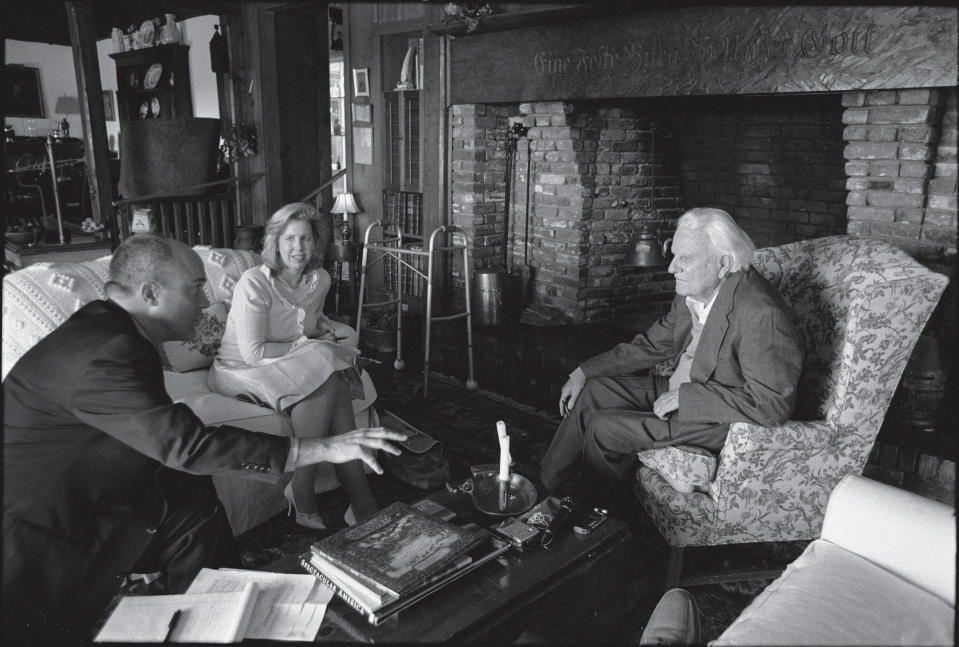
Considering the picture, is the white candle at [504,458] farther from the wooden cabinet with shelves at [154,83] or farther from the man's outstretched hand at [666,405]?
the wooden cabinet with shelves at [154,83]

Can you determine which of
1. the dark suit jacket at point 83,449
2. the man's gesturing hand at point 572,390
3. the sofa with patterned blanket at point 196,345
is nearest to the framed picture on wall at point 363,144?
the sofa with patterned blanket at point 196,345

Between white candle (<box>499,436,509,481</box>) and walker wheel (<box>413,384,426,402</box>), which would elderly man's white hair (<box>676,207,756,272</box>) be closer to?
white candle (<box>499,436,509,481</box>)

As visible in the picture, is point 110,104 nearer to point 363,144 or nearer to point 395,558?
point 363,144

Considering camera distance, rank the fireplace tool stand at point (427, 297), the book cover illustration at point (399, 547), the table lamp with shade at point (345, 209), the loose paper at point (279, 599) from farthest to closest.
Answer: the table lamp with shade at point (345, 209) → the fireplace tool stand at point (427, 297) → the book cover illustration at point (399, 547) → the loose paper at point (279, 599)

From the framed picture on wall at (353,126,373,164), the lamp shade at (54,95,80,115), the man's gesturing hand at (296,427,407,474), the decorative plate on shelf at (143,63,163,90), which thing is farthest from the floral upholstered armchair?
the lamp shade at (54,95,80,115)

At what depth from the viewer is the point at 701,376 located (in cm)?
244

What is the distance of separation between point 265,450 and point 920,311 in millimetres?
2008

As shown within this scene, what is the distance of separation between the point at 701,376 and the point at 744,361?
6.4 inches

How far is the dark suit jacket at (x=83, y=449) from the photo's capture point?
1.60m

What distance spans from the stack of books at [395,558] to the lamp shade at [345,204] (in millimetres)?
4616

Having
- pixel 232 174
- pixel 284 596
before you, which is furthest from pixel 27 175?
pixel 284 596

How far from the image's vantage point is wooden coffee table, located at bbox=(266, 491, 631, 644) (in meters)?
1.54

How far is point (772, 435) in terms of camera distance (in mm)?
2262

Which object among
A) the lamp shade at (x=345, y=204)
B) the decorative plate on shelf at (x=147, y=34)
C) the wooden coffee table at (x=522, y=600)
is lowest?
the wooden coffee table at (x=522, y=600)
